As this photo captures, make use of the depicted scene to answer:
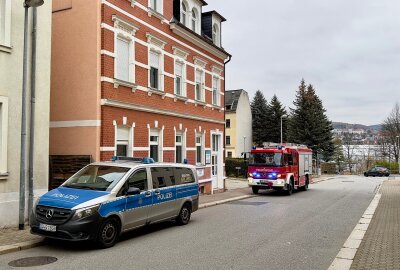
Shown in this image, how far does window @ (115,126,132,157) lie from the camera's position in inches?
615

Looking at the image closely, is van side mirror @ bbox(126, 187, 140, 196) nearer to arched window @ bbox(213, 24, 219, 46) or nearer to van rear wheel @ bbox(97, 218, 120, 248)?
van rear wheel @ bbox(97, 218, 120, 248)

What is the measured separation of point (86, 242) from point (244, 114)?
62637mm

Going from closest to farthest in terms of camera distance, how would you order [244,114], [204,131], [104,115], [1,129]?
1. [1,129]
2. [104,115]
3. [204,131]
4. [244,114]

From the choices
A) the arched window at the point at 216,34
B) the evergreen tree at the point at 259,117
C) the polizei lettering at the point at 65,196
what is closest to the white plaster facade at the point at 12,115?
the polizei lettering at the point at 65,196

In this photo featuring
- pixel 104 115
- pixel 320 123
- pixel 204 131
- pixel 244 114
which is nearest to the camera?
pixel 104 115

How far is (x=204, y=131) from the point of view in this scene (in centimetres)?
→ 2298

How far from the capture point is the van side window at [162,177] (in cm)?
1084

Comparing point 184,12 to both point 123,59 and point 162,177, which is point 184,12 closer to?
point 123,59

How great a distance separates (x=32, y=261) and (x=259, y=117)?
68.7m

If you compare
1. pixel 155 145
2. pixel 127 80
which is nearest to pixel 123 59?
pixel 127 80

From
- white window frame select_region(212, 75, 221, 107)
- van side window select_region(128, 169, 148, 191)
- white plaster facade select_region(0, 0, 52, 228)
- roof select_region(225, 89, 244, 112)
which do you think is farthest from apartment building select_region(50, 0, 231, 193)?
roof select_region(225, 89, 244, 112)

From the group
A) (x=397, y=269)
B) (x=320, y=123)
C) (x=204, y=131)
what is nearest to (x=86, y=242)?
(x=397, y=269)

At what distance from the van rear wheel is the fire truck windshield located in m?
15.3

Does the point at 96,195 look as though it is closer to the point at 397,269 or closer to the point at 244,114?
the point at 397,269
